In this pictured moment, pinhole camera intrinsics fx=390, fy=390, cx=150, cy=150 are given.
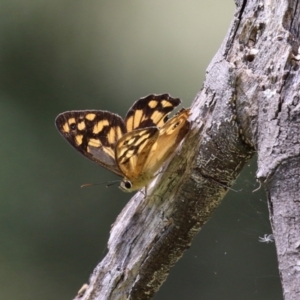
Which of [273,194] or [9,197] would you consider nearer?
[273,194]

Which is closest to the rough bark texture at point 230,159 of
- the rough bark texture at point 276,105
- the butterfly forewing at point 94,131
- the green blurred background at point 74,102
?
the rough bark texture at point 276,105

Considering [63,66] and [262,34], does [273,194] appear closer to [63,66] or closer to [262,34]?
[262,34]

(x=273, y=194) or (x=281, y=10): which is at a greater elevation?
(x=281, y=10)

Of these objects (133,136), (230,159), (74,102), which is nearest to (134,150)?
(133,136)

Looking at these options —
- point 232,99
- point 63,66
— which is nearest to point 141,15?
point 63,66

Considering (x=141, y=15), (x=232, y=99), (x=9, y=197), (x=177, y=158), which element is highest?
(x=141, y=15)

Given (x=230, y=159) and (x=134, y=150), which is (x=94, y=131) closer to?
(x=134, y=150)

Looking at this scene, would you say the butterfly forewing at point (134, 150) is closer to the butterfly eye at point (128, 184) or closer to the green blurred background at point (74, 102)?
the butterfly eye at point (128, 184)
